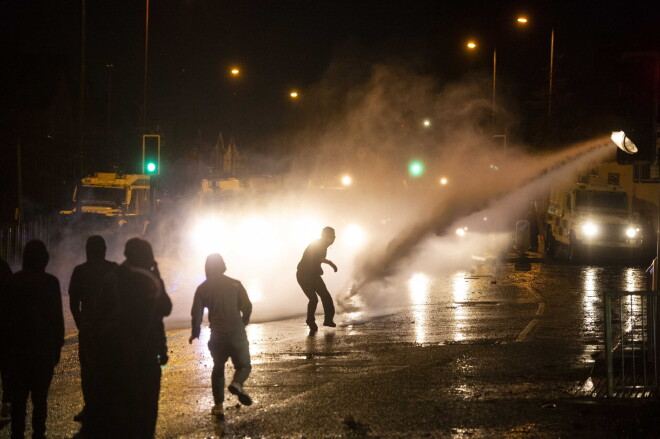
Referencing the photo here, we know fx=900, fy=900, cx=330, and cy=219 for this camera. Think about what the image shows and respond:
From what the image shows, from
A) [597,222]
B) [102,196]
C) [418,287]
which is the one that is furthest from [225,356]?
[102,196]

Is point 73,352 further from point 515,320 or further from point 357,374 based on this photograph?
point 515,320

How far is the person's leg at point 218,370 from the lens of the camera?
8.27 meters

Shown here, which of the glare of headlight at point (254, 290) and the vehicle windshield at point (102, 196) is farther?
the vehicle windshield at point (102, 196)

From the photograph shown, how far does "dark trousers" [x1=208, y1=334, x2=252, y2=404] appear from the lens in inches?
326

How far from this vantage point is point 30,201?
41.8 meters

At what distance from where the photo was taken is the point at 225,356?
27.6 feet

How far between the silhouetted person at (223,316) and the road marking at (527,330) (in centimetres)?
545

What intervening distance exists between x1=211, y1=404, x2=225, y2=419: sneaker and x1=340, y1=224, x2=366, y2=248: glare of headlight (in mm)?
24086

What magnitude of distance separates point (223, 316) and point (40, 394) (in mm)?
1836

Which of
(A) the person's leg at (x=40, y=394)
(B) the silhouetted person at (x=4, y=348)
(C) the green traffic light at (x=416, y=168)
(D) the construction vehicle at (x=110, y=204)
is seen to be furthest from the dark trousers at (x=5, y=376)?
(D) the construction vehicle at (x=110, y=204)

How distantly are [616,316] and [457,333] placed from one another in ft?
13.1

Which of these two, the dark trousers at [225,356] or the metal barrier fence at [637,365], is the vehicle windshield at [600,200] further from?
the dark trousers at [225,356]

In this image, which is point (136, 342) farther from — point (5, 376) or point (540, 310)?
point (540, 310)

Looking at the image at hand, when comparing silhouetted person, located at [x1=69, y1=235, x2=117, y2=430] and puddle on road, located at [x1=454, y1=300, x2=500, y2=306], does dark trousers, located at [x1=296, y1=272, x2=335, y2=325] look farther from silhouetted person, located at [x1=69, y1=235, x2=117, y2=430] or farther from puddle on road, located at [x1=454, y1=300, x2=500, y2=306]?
silhouetted person, located at [x1=69, y1=235, x2=117, y2=430]
